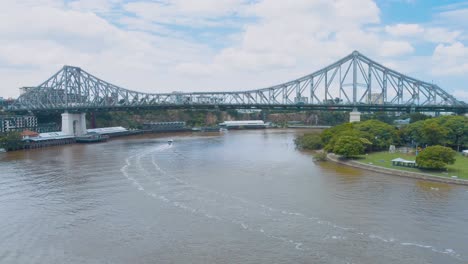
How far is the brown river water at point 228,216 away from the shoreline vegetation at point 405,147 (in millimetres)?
1393

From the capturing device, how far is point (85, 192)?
52.5ft

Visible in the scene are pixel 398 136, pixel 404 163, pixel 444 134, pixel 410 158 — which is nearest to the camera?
pixel 404 163

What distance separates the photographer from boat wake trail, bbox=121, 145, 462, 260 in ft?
34.2

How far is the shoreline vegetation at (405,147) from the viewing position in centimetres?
1850

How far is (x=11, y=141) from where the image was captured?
1233 inches

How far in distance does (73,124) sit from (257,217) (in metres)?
37.4

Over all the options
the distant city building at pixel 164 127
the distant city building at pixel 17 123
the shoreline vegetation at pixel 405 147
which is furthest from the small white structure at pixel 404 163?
the distant city building at pixel 164 127

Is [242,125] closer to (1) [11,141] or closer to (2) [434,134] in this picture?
(1) [11,141]

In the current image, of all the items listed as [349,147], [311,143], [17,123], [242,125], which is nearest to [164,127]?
[242,125]

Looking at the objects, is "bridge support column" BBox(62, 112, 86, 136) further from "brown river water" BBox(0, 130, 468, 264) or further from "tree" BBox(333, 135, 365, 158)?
"tree" BBox(333, 135, 365, 158)

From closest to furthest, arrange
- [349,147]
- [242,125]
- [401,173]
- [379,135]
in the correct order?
[401,173] → [349,147] → [379,135] → [242,125]

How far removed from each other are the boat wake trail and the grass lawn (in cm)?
873

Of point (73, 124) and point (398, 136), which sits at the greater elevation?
point (73, 124)

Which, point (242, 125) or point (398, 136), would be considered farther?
point (242, 125)
